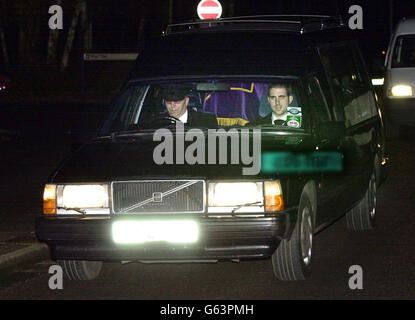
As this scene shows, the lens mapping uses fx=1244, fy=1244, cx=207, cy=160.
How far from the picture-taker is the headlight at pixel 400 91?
71.4 ft

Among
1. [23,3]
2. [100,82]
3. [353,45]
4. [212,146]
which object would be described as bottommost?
[212,146]

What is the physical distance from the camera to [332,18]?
11.7 metres

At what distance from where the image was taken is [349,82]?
37.9 feet

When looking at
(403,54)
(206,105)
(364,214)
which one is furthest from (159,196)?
(403,54)

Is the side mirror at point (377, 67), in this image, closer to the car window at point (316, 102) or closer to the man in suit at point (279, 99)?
the car window at point (316, 102)

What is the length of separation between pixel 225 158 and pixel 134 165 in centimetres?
67

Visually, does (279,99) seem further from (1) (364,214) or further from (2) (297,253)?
Result: (1) (364,214)

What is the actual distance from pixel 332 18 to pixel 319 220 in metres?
2.65

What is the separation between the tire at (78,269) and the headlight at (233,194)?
1.27 meters

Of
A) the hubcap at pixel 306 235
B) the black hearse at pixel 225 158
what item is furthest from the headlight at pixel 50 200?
the hubcap at pixel 306 235

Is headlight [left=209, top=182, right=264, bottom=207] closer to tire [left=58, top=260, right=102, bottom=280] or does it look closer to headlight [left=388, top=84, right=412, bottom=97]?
tire [left=58, top=260, right=102, bottom=280]
